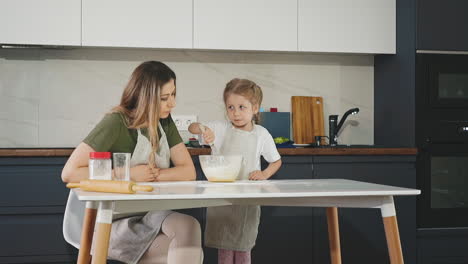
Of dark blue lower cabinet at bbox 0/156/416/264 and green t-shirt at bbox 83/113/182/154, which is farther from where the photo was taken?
dark blue lower cabinet at bbox 0/156/416/264

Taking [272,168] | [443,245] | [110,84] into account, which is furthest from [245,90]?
[443,245]

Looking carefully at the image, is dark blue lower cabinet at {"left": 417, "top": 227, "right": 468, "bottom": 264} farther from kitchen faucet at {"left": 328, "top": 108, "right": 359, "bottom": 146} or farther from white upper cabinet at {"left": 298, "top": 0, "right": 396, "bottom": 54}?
white upper cabinet at {"left": 298, "top": 0, "right": 396, "bottom": 54}

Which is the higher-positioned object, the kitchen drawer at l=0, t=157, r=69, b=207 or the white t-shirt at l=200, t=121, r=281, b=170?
the white t-shirt at l=200, t=121, r=281, b=170

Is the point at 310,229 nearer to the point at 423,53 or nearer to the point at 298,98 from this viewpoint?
the point at 298,98

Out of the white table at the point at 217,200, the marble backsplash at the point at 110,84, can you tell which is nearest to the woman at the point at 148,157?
the white table at the point at 217,200

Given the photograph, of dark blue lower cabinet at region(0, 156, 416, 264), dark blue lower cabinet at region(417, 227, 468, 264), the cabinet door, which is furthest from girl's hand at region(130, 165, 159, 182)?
the cabinet door

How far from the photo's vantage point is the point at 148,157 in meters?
2.23

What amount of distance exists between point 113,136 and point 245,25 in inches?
61.0

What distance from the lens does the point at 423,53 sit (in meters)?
3.47

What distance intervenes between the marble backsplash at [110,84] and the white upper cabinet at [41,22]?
32 cm

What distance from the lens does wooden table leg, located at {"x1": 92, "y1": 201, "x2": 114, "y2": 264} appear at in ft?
5.25

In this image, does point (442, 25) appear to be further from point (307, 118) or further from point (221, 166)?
point (221, 166)

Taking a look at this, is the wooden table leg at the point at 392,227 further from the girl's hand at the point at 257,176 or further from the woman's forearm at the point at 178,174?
the woman's forearm at the point at 178,174

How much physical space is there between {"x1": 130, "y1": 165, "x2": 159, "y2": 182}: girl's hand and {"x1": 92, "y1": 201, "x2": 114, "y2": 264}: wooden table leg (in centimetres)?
52
